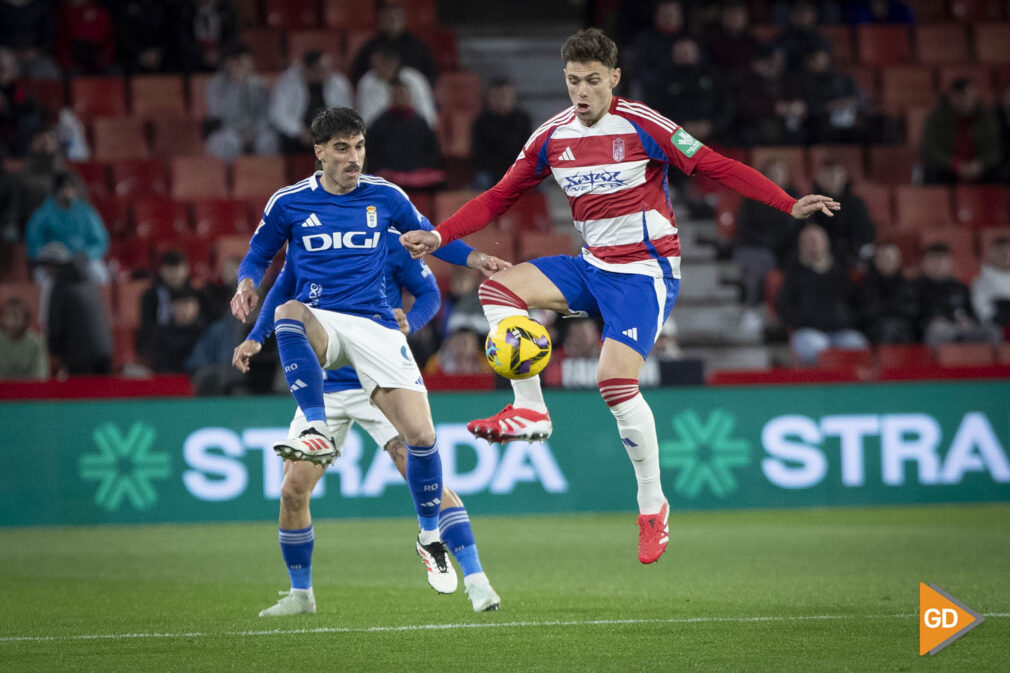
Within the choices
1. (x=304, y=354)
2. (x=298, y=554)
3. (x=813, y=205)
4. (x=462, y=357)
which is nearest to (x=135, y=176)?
(x=462, y=357)

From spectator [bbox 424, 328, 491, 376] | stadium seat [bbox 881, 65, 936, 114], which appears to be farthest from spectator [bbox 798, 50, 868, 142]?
spectator [bbox 424, 328, 491, 376]

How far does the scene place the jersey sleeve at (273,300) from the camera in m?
7.04

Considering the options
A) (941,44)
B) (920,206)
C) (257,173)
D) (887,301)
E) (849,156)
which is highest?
(941,44)

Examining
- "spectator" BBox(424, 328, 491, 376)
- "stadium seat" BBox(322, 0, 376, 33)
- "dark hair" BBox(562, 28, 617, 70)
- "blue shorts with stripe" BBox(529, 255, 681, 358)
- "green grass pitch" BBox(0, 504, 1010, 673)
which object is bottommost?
"green grass pitch" BBox(0, 504, 1010, 673)

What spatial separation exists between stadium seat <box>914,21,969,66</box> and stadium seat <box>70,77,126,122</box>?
977cm

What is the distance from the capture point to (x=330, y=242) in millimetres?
6934

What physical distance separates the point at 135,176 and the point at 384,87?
2966 millimetres

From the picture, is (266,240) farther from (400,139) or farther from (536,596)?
(400,139)

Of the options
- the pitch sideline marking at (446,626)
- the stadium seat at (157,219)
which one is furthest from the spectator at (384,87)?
the pitch sideline marking at (446,626)

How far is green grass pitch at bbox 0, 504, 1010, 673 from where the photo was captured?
19.1 feet

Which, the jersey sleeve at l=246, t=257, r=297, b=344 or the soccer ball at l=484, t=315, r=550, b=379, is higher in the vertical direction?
the jersey sleeve at l=246, t=257, r=297, b=344

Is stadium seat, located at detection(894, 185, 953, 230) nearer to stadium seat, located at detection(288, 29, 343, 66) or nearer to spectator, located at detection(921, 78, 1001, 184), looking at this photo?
spectator, located at detection(921, 78, 1001, 184)

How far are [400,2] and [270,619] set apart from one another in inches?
458

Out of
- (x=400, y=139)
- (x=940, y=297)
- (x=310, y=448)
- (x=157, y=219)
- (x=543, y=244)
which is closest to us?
(x=310, y=448)
